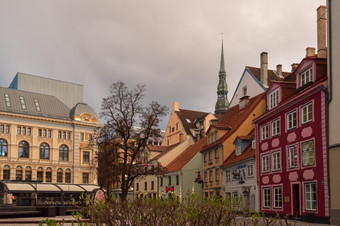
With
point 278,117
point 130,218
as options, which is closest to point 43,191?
point 278,117

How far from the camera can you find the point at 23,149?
77.4m

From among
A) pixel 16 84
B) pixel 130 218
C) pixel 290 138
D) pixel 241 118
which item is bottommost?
pixel 130 218

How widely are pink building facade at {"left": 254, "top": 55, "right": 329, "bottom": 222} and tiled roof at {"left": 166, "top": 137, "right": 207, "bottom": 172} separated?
70.1 feet

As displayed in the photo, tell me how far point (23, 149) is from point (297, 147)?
57337mm

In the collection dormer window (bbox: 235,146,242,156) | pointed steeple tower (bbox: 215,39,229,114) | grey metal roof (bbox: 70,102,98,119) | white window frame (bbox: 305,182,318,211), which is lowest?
white window frame (bbox: 305,182,318,211)

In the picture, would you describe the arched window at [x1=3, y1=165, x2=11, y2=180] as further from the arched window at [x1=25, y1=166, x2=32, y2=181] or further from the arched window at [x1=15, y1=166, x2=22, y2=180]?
the arched window at [x1=25, y1=166, x2=32, y2=181]

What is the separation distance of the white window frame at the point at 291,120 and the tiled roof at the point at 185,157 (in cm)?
2654

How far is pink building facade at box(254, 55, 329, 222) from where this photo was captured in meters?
29.1

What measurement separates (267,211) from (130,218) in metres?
29.3

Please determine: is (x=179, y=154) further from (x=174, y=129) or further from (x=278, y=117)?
(x=278, y=117)

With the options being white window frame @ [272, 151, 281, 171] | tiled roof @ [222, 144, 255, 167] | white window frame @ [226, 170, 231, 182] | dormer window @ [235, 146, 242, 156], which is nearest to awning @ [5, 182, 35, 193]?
white window frame @ [226, 170, 231, 182]

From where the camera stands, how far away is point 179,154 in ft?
230

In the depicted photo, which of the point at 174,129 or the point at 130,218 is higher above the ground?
the point at 174,129

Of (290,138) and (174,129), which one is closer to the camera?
(290,138)
